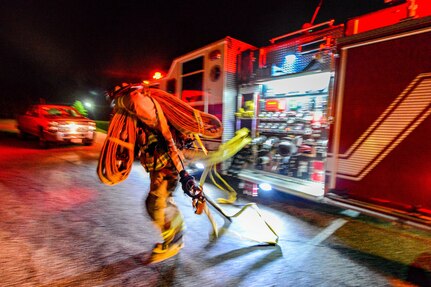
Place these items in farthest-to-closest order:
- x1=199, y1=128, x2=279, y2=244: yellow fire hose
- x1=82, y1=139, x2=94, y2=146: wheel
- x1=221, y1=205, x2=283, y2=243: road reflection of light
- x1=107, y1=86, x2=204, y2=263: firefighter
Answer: x1=82, y1=139, x2=94, y2=146: wheel < x1=221, y1=205, x2=283, y2=243: road reflection of light < x1=199, y1=128, x2=279, y2=244: yellow fire hose < x1=107, y1=86, x2=204, y2=263: firefighter

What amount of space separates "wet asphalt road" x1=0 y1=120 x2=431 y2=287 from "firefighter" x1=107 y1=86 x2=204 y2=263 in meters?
0.25

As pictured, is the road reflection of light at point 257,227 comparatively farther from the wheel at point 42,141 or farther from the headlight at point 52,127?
the wheel at point 42,141

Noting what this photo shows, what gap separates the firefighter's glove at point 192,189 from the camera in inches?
103

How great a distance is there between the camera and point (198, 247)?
3.21m

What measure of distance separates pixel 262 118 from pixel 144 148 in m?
3.36

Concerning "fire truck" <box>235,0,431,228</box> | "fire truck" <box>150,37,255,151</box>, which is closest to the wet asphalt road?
"fire truck" <box>235,0,431,228</box>

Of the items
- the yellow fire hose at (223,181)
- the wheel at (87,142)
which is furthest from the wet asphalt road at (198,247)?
the wheel at (87,142)

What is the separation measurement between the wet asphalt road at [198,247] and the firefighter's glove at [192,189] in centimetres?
68

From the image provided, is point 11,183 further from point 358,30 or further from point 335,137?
point 358,30

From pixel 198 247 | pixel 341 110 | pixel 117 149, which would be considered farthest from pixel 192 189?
pixel 341 110

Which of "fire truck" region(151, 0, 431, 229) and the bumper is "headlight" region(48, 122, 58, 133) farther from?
"fire truck" region(151, 0, 431, 229)

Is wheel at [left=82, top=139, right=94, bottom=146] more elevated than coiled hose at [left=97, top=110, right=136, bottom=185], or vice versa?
coiled hose at [left=97, top=110, right=136, bottom=185]

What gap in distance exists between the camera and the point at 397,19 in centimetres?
314

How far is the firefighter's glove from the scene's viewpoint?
2617 millimetres
